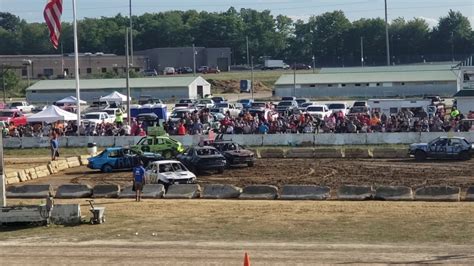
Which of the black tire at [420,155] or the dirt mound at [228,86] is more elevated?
the dirt mound at [228,86]

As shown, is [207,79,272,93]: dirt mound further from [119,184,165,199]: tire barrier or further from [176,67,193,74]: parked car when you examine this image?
[119,184,165,199]: tire barrier

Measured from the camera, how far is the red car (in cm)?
6181

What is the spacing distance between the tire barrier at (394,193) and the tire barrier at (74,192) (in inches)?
408

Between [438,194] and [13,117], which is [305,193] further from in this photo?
[13,117]

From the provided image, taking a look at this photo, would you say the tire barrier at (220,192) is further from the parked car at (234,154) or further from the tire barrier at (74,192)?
the parked car at (234,154)

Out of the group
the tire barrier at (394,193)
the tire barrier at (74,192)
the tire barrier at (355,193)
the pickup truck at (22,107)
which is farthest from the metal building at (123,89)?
the tire barrier at (394,193)

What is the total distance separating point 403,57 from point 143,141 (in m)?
136

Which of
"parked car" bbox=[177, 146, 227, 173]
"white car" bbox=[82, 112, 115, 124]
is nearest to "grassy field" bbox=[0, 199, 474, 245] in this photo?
"parked car" bbox=[177, 146, 227, 173]

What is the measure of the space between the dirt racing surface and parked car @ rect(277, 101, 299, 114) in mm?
22329

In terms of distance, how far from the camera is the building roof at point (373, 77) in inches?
3617

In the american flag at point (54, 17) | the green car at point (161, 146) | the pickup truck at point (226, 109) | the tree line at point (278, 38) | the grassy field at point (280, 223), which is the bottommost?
the grassy field at point (280, 223)

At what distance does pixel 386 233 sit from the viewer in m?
21.9

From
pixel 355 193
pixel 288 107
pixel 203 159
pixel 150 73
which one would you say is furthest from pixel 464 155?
pixel 150 73

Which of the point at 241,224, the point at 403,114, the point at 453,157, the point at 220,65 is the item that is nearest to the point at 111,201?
the point at 241,224
